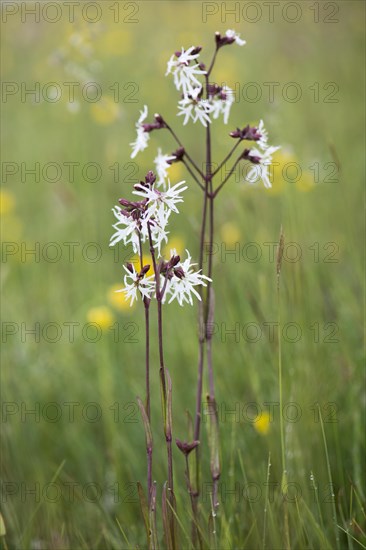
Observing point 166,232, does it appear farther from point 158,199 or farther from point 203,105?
point 203,105

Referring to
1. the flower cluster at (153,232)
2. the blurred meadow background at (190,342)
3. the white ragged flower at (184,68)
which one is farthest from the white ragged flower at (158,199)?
the blurred meadow background at (190,342)

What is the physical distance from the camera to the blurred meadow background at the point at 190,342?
5.48 ft

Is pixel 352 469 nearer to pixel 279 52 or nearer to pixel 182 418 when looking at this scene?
pixel 182 418

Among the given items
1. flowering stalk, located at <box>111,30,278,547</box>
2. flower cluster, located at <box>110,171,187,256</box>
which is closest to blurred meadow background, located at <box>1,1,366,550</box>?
flowering stalk, located at <box>111,30,278,547</box>

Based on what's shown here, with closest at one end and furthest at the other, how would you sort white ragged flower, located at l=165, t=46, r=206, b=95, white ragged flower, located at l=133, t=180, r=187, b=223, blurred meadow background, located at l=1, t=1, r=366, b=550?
white ragged flower, located at l=133, t=180, r=187, b=223 → white ragged flower, located at l=165, t=46, r=206, b=95 → blurred meadow background, located at l=1, t=1, r=366, b=550

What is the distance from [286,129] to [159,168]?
2.84 metres

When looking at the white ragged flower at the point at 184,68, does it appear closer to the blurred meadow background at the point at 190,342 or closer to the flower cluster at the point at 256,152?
the flower cluster at the point at 256,152

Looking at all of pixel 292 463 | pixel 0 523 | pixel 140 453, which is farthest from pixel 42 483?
pixel 292 463

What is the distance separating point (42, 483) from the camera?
189cm

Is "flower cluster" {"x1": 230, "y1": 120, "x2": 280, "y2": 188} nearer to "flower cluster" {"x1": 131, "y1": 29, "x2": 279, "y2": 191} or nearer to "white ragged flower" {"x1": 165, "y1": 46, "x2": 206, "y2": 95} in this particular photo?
"flower cluster" {"x1": 131, "y1": 29, "x2": 279, "y2": 191}

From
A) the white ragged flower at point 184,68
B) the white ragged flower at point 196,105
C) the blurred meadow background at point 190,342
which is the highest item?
the white ragged flower at point 184,68

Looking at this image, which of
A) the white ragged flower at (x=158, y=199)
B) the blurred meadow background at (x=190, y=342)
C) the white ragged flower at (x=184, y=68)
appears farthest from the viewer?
the blurred meadow background at (x=190, y=342)

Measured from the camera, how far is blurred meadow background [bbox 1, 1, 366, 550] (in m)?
1.67

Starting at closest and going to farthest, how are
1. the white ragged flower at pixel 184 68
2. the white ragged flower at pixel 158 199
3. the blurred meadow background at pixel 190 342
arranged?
1. the white ragged flower at pixel 158 199
2. the white ragged flower at pixel 184 68
3. the blurred meadow background at pixel 190 342
